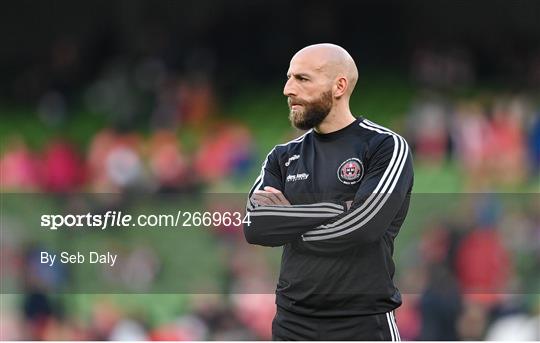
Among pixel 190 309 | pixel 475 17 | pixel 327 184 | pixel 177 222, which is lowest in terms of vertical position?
pixel 190 309

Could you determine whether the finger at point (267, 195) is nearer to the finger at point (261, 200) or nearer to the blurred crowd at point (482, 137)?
the finger at point (261, 200)

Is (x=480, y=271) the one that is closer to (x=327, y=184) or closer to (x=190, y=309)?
(x=190, y=309)

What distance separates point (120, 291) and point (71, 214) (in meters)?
0.86

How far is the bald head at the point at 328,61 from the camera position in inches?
144

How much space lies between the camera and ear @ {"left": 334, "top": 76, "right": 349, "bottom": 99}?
3.68 m

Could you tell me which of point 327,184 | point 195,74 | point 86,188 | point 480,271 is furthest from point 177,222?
point 327,184

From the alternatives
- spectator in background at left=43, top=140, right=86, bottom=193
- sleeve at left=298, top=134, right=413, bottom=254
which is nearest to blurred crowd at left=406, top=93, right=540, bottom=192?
spectator in background at left=43, top=140, right=86, bottom=193

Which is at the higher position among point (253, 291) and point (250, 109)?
point (250, 109)

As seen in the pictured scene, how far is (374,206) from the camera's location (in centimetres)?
350

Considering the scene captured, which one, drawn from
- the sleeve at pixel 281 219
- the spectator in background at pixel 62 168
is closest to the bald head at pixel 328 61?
the sleeve at pixel 281 219

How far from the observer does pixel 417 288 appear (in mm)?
8688

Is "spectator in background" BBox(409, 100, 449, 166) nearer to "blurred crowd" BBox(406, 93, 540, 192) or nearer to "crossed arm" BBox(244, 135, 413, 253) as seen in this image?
"blurred crowd" BBox(406, 93, 540, 192)

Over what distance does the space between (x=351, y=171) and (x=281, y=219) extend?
0.96ft

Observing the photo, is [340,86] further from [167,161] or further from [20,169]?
[20,169]
